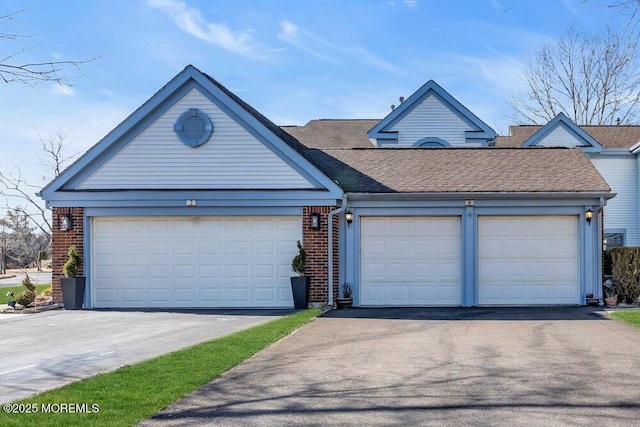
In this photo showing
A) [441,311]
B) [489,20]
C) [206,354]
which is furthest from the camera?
[441,311]

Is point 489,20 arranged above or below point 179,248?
above

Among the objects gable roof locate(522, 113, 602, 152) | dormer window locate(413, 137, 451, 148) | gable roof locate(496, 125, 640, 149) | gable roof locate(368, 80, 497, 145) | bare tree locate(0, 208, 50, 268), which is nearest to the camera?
gable roof locate(368, 80, 497, 145)

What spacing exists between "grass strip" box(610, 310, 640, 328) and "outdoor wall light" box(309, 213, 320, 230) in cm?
662

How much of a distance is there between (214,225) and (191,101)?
3.05 metres

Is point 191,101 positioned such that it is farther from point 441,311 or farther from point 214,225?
point 441,311

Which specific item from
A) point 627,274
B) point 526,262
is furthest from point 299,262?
point 627,274

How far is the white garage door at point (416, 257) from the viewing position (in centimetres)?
1666

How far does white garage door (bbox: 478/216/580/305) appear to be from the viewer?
16672 mm

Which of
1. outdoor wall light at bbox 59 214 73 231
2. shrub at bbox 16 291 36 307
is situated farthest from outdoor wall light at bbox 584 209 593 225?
shrub at bbox 16 291 36 307

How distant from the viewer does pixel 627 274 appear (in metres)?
16.9

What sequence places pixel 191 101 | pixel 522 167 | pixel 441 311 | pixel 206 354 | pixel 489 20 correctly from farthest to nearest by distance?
1. pixel 522 167
2. pixel 191 101
3. pixel 441 311
4. pixel 489 20
5. pixel 206 354

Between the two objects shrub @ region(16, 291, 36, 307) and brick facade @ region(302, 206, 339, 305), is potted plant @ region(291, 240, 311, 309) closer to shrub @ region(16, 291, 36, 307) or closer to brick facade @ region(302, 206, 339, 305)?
brick facade @ region(302, 206, 339, 305)

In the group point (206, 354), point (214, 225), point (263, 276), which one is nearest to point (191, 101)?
point (214, 225)

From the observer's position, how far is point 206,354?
362 inches
